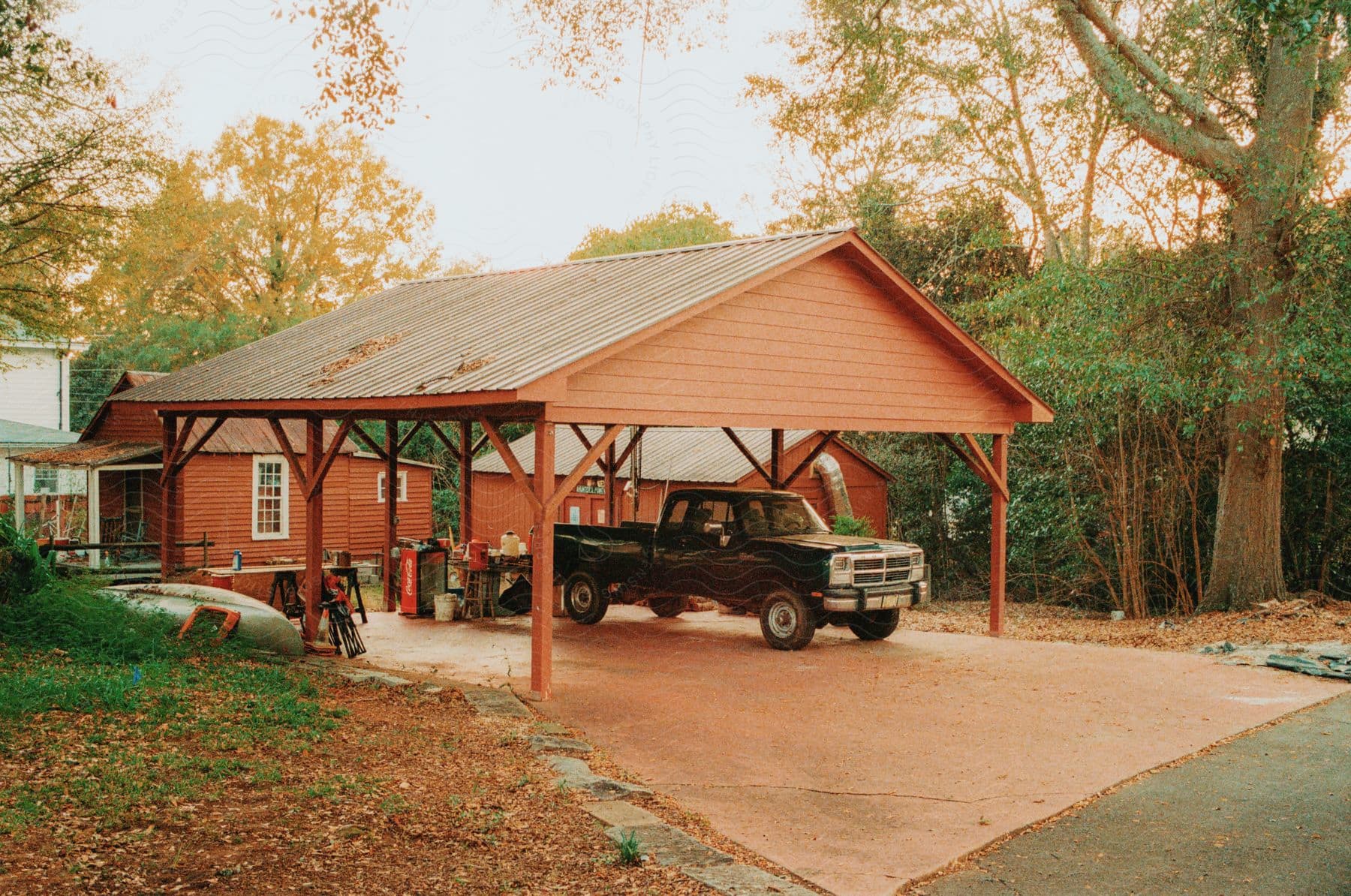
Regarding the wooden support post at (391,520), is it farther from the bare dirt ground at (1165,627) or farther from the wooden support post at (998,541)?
the wooden support post at (998,541)

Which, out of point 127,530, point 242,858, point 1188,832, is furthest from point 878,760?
point 127,530

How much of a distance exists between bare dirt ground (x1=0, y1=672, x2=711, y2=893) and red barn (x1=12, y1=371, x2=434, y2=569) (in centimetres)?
1737

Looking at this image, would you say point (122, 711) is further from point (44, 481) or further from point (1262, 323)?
point (44, 481)

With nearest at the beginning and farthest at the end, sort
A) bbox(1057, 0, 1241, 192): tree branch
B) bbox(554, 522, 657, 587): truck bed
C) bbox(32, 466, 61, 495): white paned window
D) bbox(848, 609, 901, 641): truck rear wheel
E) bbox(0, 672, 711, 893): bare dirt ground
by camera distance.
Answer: bbox(0, 672, 711, 893): bare dirt ground → bbox(848, 609, 901, 641): truck rear wheel → bbox(1057, 0, 1241, 192): tree branch → bbox(554, 522, 657, 587): truck bed → bbox(32, 466, 61, 495): white paned window

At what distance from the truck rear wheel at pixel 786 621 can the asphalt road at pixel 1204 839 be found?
17.2 ft

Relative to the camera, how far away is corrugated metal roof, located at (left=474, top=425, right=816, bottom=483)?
76.0 feet

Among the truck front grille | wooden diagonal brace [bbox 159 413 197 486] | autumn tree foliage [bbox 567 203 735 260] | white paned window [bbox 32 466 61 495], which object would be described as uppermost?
autumn tree foliage [bbox 567 203 735 260]

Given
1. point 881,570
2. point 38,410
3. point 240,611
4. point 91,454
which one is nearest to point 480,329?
point 240,611

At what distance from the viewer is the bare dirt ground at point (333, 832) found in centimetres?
505

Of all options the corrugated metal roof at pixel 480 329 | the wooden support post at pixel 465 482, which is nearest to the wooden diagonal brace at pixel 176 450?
the corrugated metal roof at pixel 480 329

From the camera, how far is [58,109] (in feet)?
57.9

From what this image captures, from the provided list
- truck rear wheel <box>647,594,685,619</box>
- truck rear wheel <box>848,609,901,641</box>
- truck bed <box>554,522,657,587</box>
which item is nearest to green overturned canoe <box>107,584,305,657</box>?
truck bed <box>554,522,657,587</box>

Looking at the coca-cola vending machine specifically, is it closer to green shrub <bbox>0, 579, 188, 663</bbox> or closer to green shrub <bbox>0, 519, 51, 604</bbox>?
green shrub <bbox>0, 579, 188, 663</bbox>

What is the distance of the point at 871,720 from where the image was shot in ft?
31.8
